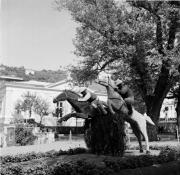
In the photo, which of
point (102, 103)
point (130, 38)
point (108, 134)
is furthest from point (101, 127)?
point (130, 38)

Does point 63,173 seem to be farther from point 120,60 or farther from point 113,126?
point 120,60

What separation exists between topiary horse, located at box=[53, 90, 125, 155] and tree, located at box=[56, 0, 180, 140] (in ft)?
34.3

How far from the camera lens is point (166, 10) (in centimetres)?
2173

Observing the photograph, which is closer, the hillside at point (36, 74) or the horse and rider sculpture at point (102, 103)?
the horse and rider sculpture at point (102, 103)

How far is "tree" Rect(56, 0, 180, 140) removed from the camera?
2227 centimetres

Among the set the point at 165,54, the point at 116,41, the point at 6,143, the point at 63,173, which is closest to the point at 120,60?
the point at 116,41

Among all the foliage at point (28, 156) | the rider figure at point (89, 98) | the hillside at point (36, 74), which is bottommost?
the foliage at point (28, 156)

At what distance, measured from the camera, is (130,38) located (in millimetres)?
22609

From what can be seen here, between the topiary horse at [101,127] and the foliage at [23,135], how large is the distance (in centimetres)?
1325

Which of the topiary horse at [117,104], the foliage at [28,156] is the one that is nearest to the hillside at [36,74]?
the foliage at [28,156]

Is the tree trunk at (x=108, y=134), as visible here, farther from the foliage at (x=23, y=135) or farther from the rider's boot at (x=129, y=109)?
the foliage at (x=23, y=135)

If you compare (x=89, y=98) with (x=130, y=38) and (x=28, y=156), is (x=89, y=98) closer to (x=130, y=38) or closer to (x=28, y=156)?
(x=28, y=156)

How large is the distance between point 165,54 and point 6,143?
1321 cm

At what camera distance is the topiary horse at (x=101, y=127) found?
468 inches
